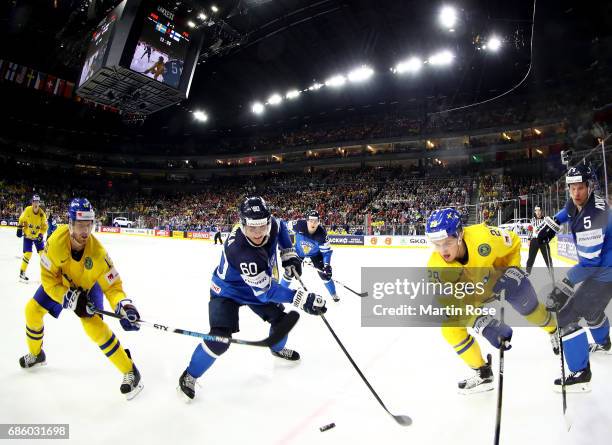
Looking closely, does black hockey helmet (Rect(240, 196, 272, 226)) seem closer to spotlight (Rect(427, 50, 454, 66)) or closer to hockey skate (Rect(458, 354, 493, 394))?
hockey skate (Rect(458, 354, 493, 394))

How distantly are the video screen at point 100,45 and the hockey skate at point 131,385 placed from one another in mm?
12563

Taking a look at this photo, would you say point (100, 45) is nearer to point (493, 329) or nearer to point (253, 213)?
→ point (253, 213)

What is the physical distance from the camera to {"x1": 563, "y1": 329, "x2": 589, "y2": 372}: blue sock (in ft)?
8.34

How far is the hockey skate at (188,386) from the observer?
2575 mm

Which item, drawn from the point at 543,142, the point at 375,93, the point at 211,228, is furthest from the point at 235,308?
the point at 375,93

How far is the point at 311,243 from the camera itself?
5648mm

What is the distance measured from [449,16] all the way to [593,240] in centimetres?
1323

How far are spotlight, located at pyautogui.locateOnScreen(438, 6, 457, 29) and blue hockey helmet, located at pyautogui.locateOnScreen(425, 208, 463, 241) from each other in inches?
531

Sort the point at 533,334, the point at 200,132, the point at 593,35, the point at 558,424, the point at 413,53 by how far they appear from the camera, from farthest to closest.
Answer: the point at 200,132 → the point at 413,53 → the point at 593,35 → the point at 533,334 → the point at 558,424

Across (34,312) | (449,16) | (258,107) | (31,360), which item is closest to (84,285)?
(34,312)

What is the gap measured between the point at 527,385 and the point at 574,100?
2490 centimetres

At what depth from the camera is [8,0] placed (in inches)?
643

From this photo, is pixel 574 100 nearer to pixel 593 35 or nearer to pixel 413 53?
pixel 593 35

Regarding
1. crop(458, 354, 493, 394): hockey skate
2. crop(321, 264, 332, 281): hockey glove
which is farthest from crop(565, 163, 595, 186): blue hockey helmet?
crop(321, 264, 332, 281): hockey glove
